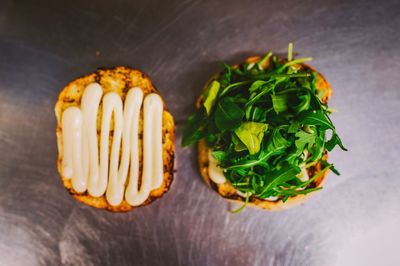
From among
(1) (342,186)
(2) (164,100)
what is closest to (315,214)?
(1) (342,186)

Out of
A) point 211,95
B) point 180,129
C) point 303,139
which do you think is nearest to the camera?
point 303,139

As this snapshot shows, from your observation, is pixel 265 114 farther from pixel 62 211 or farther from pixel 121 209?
pixel 62 211

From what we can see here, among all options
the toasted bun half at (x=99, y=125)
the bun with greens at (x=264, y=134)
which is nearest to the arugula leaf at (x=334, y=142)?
the bun with greens at (x=264, y=134)

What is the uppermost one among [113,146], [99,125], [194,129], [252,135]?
[99,125]

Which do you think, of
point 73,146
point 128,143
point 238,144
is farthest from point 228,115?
→ point 73,146

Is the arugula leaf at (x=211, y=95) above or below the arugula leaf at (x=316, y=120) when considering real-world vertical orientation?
above

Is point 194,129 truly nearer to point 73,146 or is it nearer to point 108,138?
point 108,138

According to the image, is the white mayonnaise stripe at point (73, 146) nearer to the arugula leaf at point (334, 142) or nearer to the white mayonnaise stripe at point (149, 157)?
the white mayonnaise stripe at point (149, 157)
